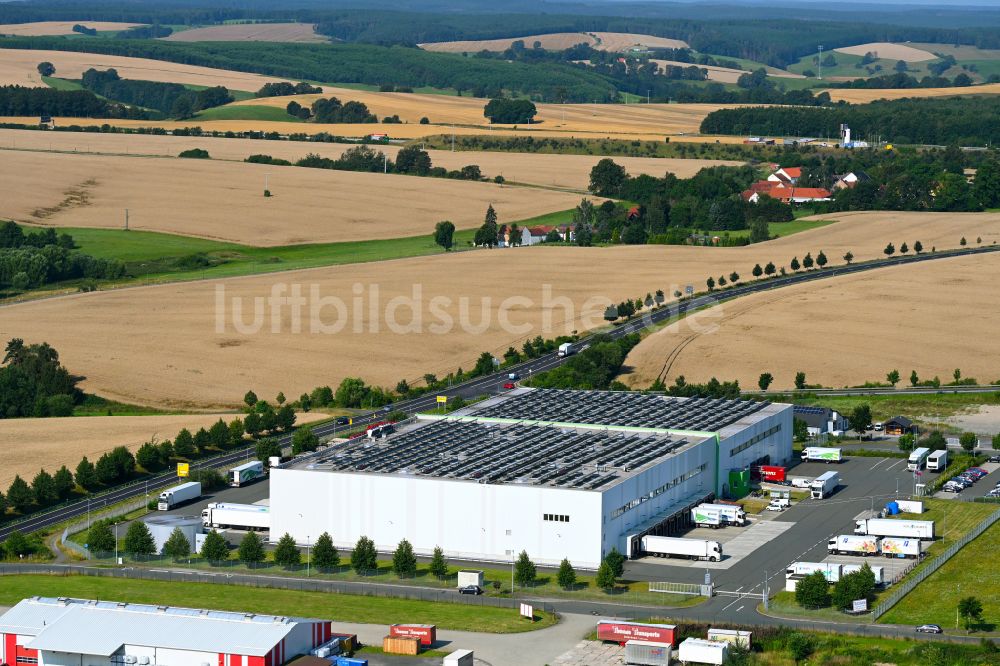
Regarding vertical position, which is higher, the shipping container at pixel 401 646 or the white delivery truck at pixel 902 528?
the white delivery truck at pixel 902 528

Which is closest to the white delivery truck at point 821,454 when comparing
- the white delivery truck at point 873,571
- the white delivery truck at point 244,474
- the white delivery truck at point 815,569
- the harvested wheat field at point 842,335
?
the harvested wheat field at point 842,335

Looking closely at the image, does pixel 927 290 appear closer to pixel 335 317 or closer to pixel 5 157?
pixel 335 317

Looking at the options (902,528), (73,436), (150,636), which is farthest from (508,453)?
(150,636)

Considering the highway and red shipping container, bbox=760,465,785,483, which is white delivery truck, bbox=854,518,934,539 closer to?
red shipping container, bbox=760,465,785,483

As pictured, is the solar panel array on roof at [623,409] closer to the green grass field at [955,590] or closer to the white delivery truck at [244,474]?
the white delivery truck at [244,474]

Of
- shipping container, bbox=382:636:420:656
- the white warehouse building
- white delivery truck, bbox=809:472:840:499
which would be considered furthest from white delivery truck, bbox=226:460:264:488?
white delivery truck, bbox=809:472:840:499

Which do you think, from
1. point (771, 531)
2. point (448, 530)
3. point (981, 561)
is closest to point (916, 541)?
point (981, 561)

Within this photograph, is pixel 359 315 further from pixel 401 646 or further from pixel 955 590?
pixel 401 646
